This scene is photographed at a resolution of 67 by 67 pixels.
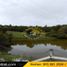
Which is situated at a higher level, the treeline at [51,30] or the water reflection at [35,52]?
the treeline at [51,30]

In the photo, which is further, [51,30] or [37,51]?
[51,30]

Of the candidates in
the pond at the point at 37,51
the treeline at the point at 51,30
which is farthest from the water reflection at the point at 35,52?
the treeline at the point at 51,30

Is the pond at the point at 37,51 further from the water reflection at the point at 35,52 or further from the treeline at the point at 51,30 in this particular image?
the treeline at the point at 51,30

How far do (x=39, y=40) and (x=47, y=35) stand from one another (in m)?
2.58

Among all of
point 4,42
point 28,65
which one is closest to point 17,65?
point 28,65

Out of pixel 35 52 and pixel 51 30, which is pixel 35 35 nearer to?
pixel 51 30

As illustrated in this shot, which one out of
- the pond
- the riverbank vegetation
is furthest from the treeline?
the pond

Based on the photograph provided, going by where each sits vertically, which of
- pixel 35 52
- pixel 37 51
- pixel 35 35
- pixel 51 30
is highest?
pixel 51 30

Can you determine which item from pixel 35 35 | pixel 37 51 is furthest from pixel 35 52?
pixel 35 35

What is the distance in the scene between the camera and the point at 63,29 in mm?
74750

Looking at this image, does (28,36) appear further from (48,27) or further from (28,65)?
(28,65)

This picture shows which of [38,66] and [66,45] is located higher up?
[38,66]

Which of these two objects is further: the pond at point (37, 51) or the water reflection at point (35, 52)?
the pond at point (37, 51)

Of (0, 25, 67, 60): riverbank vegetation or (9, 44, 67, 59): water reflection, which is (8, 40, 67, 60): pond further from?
(0, 25, 67, 60): riverbank vegetation
